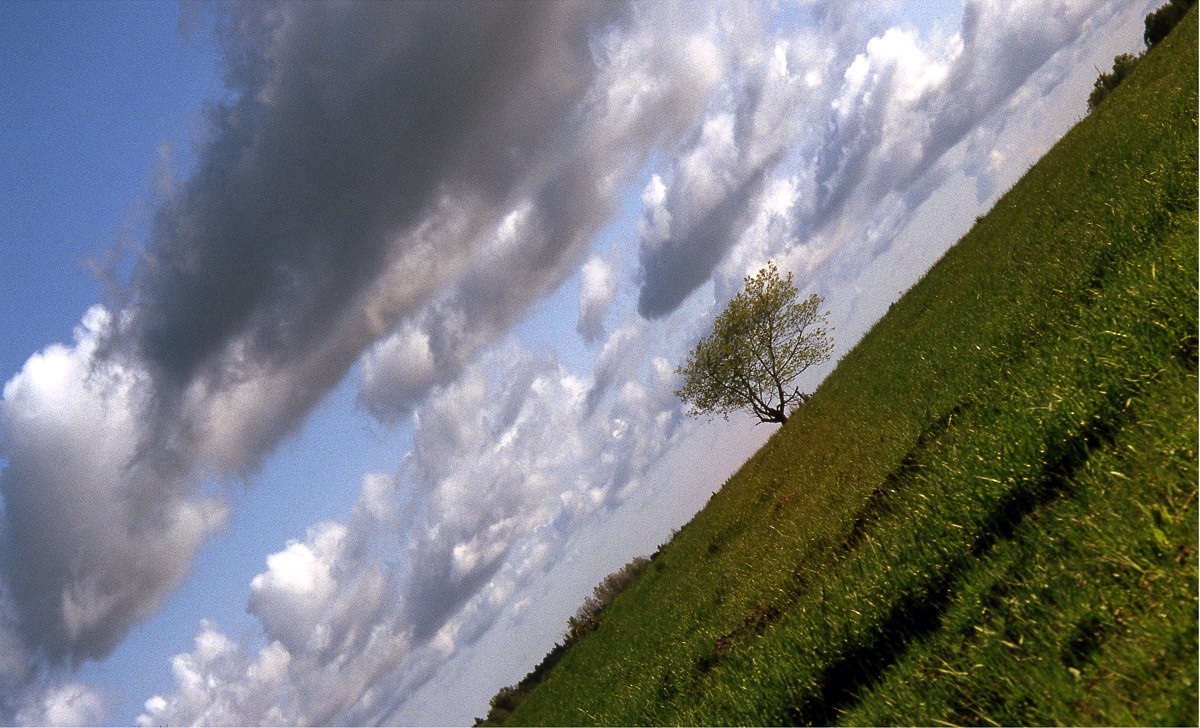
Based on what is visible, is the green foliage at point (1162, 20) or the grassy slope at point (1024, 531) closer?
the grassy slope at point (1024, 531)

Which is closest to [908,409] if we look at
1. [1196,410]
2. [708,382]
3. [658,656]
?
[658,656]

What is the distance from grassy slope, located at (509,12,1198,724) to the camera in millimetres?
3982

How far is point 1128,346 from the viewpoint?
243 inches

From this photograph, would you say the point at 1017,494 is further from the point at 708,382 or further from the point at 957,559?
the point at 708,382

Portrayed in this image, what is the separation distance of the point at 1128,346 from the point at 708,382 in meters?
52.5

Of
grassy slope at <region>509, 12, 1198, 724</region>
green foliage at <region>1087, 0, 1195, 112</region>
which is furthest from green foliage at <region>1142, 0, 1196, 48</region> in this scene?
grassy slope at <region>509, 12, 1198, 724</region>

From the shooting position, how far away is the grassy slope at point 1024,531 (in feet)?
13.1

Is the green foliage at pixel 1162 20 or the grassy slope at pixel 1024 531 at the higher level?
the green foliage at pixel 1162 20

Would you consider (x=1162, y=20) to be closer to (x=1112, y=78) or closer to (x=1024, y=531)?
(x=1112, y=78)

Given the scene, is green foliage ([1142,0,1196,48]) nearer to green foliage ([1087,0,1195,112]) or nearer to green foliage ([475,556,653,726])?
green foliage ([1087,0,1195,112])

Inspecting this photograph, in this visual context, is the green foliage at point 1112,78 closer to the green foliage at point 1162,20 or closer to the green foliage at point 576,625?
the green foliage at point 1162,20

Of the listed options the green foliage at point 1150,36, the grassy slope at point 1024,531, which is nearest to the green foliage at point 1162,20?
the green foliage at point 1150,36

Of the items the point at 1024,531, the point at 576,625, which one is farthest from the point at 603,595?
the point at 1024,531

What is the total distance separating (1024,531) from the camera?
568cm
